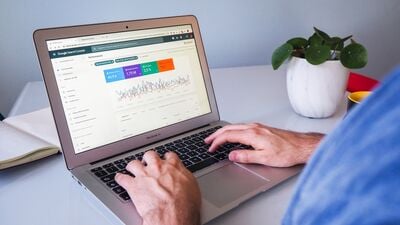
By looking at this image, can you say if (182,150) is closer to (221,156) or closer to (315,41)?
(221,156)

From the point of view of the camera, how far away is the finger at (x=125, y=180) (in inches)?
22.0

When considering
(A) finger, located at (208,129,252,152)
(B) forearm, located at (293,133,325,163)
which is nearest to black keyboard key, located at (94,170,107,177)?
(A) finger, located at (208,129,252,152)

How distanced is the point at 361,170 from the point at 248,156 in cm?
47

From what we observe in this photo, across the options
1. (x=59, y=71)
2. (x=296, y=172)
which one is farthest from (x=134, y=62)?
(x=296, y=172)

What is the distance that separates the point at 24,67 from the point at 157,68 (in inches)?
36.6

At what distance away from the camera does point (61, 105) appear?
25.0 inches

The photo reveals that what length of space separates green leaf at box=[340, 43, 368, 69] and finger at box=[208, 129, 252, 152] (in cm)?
33

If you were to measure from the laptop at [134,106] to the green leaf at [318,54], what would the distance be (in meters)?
0.26

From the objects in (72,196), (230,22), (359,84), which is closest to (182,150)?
(72,196)

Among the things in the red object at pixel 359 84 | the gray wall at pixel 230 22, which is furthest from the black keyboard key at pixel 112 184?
the gray wall at pixel 230 22

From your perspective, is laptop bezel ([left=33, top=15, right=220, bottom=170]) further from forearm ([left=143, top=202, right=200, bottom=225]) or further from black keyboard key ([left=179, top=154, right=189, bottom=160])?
forearm ([left=143, top=202, right=200, bottom=225])

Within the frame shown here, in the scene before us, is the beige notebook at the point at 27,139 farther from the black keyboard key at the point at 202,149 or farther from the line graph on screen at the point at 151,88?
the black keyboard key at the point at 202,149

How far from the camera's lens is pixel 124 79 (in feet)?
2.38

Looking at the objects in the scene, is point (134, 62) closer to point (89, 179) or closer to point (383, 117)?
point (89, 179)
